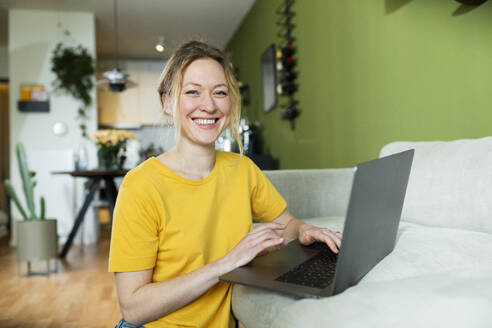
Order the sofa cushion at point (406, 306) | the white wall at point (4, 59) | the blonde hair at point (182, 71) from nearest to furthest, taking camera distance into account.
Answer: the sofa cushion at point (406, 306) < the blonde hair at point (182, 71) < the white wall at point (4, 59)

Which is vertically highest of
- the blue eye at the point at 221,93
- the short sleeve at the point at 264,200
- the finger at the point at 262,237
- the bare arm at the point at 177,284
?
the blue eye at the point at 221,93

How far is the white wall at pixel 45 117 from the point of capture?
15.5 ft

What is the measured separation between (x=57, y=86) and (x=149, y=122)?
A: 82.9 inches

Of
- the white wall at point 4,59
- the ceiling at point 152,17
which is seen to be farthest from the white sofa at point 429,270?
the white wall at point 4,59

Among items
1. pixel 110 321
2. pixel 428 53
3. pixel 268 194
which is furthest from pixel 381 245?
pixel 110 321

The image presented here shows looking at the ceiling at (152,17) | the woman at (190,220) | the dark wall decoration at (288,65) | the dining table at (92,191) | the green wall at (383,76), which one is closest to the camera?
the woman at (190,220)

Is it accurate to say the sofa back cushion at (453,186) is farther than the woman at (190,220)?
Yes

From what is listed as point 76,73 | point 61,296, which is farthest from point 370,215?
point 76,73

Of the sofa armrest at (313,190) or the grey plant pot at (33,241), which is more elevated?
the sofa armrest at (313,190)

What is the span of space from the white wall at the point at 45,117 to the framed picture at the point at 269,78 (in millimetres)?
2380

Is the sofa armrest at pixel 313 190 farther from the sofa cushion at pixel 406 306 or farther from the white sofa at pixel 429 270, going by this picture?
the sofa cushion at pixel 406 306

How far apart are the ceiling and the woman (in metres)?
3.16

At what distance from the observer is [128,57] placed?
6.87 m

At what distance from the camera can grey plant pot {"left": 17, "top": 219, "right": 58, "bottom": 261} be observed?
3.04 meters
